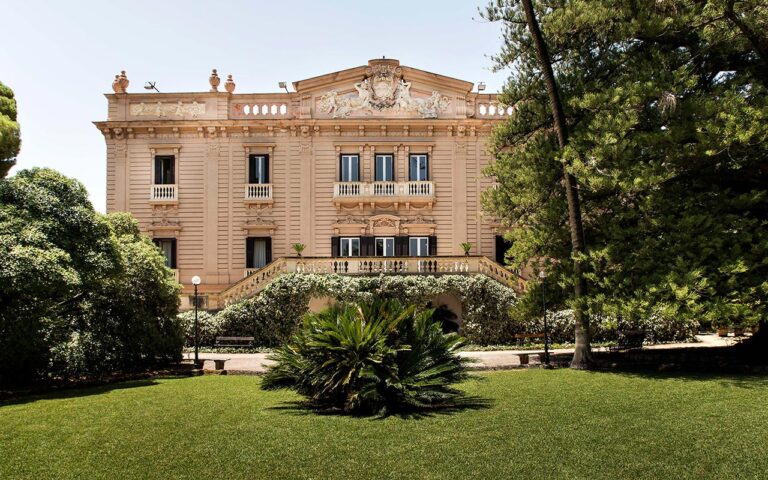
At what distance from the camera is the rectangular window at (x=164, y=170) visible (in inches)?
1208

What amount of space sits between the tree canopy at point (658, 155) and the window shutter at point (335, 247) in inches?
496

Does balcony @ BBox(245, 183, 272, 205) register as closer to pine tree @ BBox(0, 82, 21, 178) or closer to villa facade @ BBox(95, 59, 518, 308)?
villa facade @ BBox(95, 59, 518, 308)

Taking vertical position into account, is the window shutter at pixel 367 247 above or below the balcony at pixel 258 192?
below

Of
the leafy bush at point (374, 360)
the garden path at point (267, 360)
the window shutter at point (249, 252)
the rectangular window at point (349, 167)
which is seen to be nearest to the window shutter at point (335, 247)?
the rectangular window at point (349, 167)

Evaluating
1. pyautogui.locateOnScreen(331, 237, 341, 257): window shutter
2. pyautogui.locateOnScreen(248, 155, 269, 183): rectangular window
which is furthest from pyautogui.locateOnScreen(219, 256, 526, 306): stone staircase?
pyautogui.locateOnScreen(248, 155, 269, 183): rectangular window

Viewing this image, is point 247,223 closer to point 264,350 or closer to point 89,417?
point 264,350

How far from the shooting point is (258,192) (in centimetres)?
3061

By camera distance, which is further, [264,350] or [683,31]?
[264,350]

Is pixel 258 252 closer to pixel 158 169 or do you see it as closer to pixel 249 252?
pixel 249 252

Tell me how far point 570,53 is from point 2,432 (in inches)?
615

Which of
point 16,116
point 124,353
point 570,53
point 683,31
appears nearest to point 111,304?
point 124,353

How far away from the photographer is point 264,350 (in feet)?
83.5

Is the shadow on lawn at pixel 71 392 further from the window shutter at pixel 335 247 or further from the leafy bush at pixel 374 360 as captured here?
the window shutter at pixel 335 247

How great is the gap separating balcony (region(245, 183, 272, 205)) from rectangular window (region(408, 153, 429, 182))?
6398 millimetres
